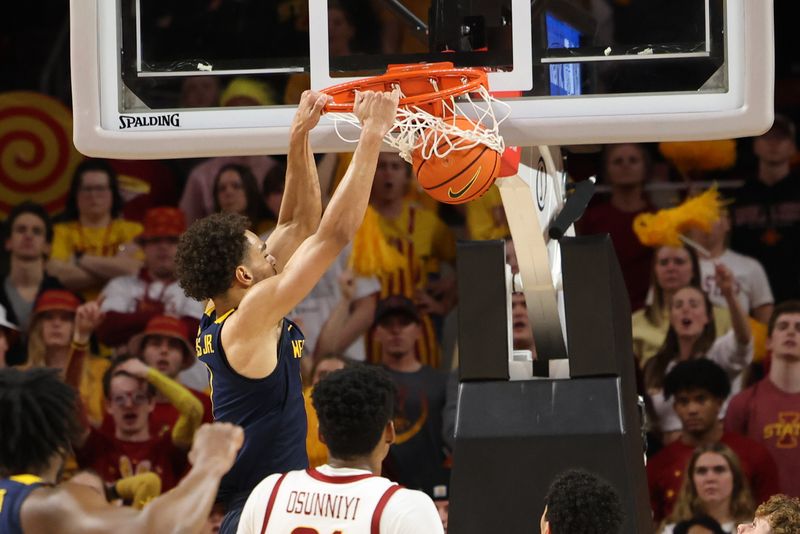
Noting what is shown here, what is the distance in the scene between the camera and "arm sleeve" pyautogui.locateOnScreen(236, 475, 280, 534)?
3531 mm

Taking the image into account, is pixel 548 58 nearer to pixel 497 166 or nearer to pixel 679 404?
pixel 497 166

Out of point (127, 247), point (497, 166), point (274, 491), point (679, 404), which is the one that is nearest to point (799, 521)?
point (497, 166)

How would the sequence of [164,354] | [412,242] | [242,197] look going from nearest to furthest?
[164,354] → [412,242] → [242,197]

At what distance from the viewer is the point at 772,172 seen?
7402 mm

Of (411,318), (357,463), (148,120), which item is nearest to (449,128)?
(148,120)

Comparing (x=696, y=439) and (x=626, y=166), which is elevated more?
(x=626, y=166)

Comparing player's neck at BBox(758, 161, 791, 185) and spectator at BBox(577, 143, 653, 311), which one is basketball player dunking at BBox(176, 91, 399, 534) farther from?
player's neck at BBox(758, 161, 791, 185)

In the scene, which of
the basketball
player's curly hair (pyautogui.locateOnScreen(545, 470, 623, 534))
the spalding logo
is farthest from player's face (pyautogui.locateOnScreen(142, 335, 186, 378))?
player's curly hair (pyautogui.locateOnScreen(545, 470, 623, 534))

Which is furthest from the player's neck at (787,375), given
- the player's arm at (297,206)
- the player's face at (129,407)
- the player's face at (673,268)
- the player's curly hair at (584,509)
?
the player's curly hair at (584,509)

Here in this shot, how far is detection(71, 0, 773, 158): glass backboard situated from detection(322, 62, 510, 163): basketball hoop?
9 centimetres

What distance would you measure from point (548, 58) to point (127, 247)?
356cm

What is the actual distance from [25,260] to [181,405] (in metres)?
1.21

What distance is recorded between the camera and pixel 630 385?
5.07 meters

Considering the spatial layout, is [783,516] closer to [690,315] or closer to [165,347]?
[690,315]
